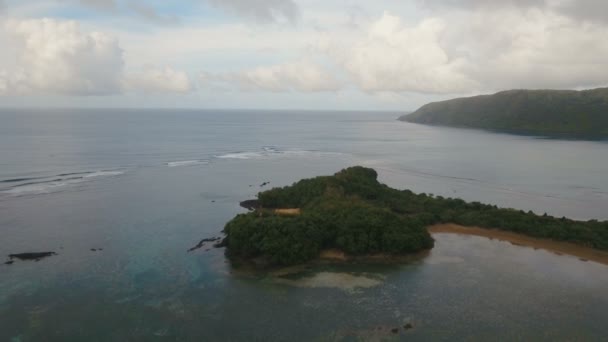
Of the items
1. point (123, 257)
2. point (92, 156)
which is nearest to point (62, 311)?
point (123, 257)

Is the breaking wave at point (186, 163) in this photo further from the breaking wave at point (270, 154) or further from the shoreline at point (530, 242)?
the shoreline at point (530, 242)

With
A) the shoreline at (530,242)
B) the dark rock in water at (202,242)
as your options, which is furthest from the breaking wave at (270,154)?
the shoreline at (530,242)

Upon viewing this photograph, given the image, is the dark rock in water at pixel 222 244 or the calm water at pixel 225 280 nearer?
the calm water at pixel 225 280

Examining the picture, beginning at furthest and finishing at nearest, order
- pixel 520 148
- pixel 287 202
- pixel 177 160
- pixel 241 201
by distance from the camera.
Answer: pixel 520 148 < pixel 177 160 < pixel 241 201 < pixel 287 202

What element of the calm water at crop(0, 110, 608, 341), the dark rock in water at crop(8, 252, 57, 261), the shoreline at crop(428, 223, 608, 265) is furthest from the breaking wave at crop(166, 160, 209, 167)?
the shoreline at crop(428, 223, 608, 265)

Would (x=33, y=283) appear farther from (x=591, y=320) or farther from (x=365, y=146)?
(x=365, y=146)

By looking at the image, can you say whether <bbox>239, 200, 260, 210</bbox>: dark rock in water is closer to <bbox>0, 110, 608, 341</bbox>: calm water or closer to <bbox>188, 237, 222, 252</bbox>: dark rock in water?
<bbox>0, 110, 608, 341</bbox>: calm water
